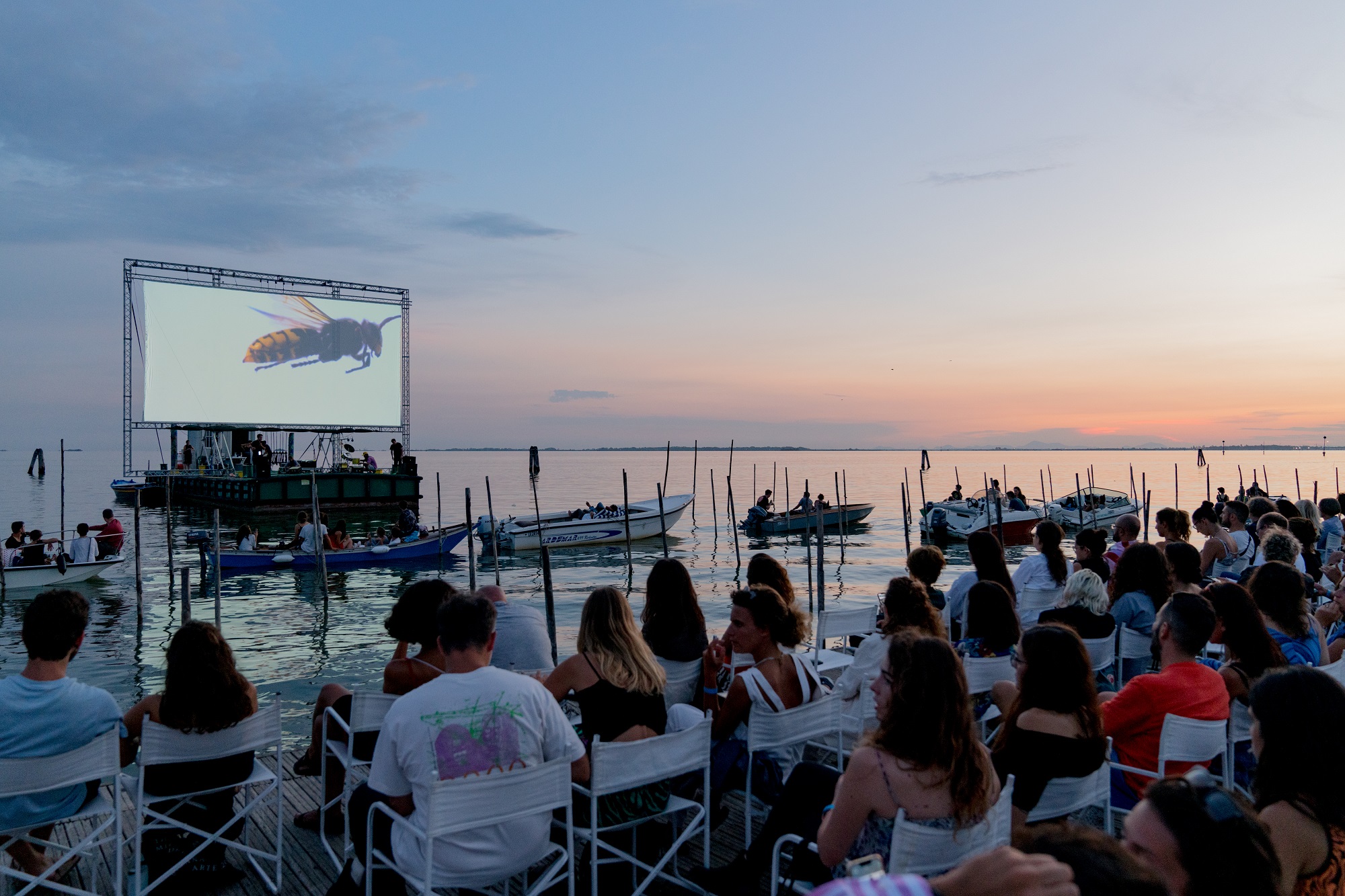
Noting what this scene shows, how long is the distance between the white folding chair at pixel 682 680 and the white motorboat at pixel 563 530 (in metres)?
25.0

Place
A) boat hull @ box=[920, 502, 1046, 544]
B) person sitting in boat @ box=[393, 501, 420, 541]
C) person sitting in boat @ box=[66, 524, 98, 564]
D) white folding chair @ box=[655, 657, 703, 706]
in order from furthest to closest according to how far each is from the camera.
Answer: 1. boat hull @ box=[920, 502, 1046, 544]
2. person sitting in boat @ box=[393, 501, 420, 541]
3. person sitting in boat @ box=[66, 524, 98, 564]
4. white folding chair @ box=[655, 657, 703, 706]

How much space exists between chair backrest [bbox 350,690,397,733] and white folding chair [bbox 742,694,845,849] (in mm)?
1761

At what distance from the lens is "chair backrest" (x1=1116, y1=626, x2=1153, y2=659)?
6.33 meters

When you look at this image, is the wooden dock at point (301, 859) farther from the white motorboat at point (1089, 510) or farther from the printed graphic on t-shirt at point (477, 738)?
the white motorboat at point (1089, 510)

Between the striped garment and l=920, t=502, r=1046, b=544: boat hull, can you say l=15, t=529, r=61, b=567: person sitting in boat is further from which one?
l=920, t=502, r=1046, b=544: boat hull

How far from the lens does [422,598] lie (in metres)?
4.51

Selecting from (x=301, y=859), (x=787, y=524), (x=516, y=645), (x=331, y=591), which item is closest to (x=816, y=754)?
(x=516, y=645)

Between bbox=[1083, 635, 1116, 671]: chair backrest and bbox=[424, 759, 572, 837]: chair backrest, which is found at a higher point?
bbox=[424, 759, 572, 837]: chair backrest

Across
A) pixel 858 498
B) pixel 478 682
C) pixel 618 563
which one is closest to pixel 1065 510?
pixel 618 563

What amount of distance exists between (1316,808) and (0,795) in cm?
450

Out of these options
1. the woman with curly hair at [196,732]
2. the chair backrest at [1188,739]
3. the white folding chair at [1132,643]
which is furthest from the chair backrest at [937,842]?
the white folding chair at [1132,643]

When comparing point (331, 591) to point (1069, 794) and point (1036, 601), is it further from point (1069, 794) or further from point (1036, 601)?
point (1069, 794)

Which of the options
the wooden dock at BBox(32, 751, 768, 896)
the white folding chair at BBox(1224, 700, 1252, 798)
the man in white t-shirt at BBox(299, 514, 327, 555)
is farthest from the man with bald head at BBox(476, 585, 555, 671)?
the man in white t-shirt at BBox(299, 514, 327, 555)

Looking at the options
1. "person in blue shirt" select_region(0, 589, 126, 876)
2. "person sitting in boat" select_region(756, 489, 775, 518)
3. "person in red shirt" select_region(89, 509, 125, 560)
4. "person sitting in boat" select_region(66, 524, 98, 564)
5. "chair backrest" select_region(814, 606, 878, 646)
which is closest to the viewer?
"person in blue shirt" select_region(0, 589, 126, 876)
